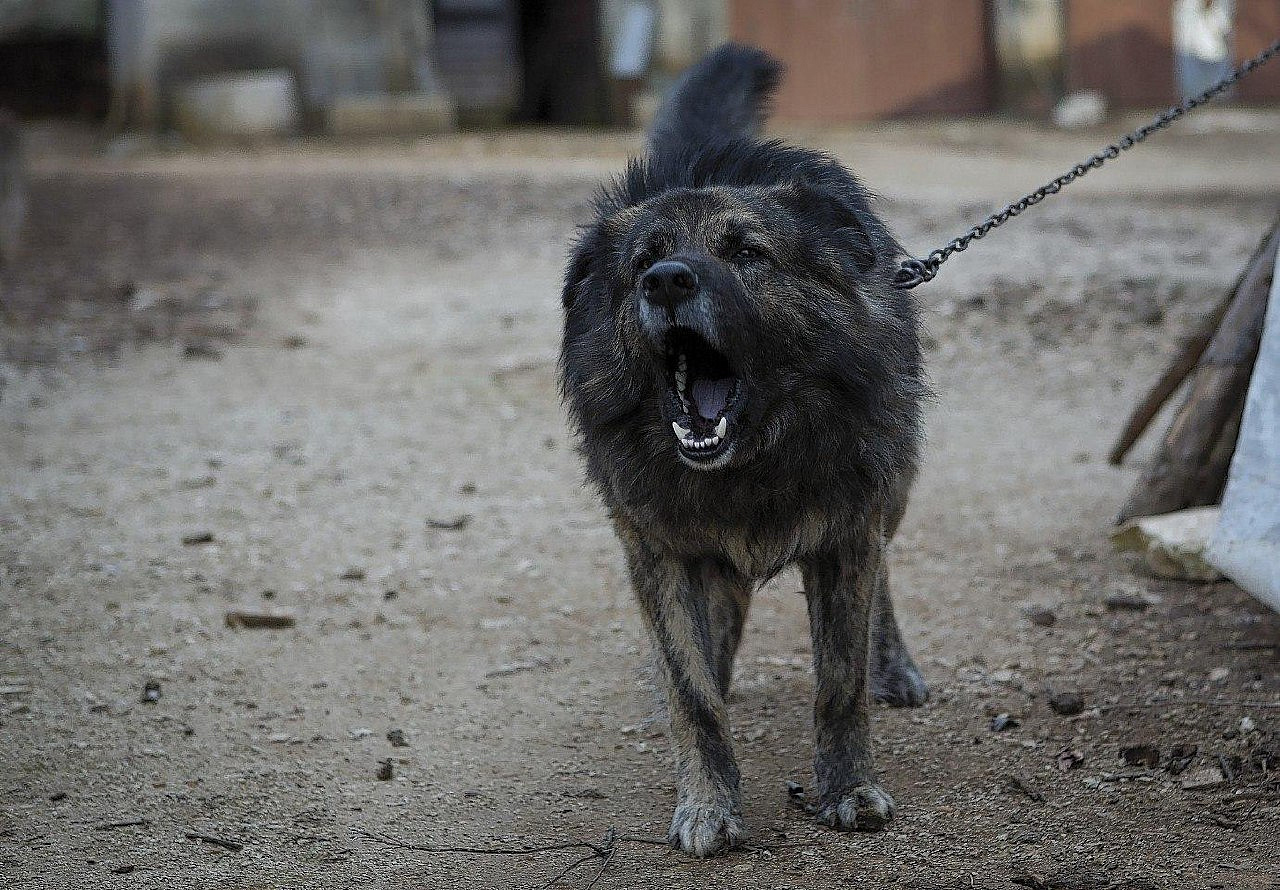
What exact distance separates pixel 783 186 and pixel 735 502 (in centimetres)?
84

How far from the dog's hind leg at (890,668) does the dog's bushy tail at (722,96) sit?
168 cm

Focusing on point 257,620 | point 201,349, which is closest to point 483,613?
→ point 257,620

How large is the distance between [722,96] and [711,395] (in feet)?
6.08

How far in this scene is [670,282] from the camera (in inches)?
132

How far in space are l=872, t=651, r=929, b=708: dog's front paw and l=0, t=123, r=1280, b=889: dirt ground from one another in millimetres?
59

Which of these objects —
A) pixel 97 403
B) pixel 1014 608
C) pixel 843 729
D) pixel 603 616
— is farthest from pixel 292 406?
pixel 843 729

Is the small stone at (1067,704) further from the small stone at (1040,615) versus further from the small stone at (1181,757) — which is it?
the small stone at (1040,615)

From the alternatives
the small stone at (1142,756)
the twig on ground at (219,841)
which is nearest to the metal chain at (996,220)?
the small stone at (1142,756)

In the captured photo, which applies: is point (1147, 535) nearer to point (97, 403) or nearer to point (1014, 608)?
point (1014, 608)

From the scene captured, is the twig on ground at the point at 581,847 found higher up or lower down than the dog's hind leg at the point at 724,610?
lower down

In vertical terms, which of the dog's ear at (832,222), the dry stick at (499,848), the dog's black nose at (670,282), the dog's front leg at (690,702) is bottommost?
the dry stick at (499,848)

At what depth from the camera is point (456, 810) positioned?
3.87 metres

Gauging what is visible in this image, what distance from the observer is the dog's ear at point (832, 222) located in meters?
3.71

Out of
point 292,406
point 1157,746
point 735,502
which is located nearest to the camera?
point 735,502
